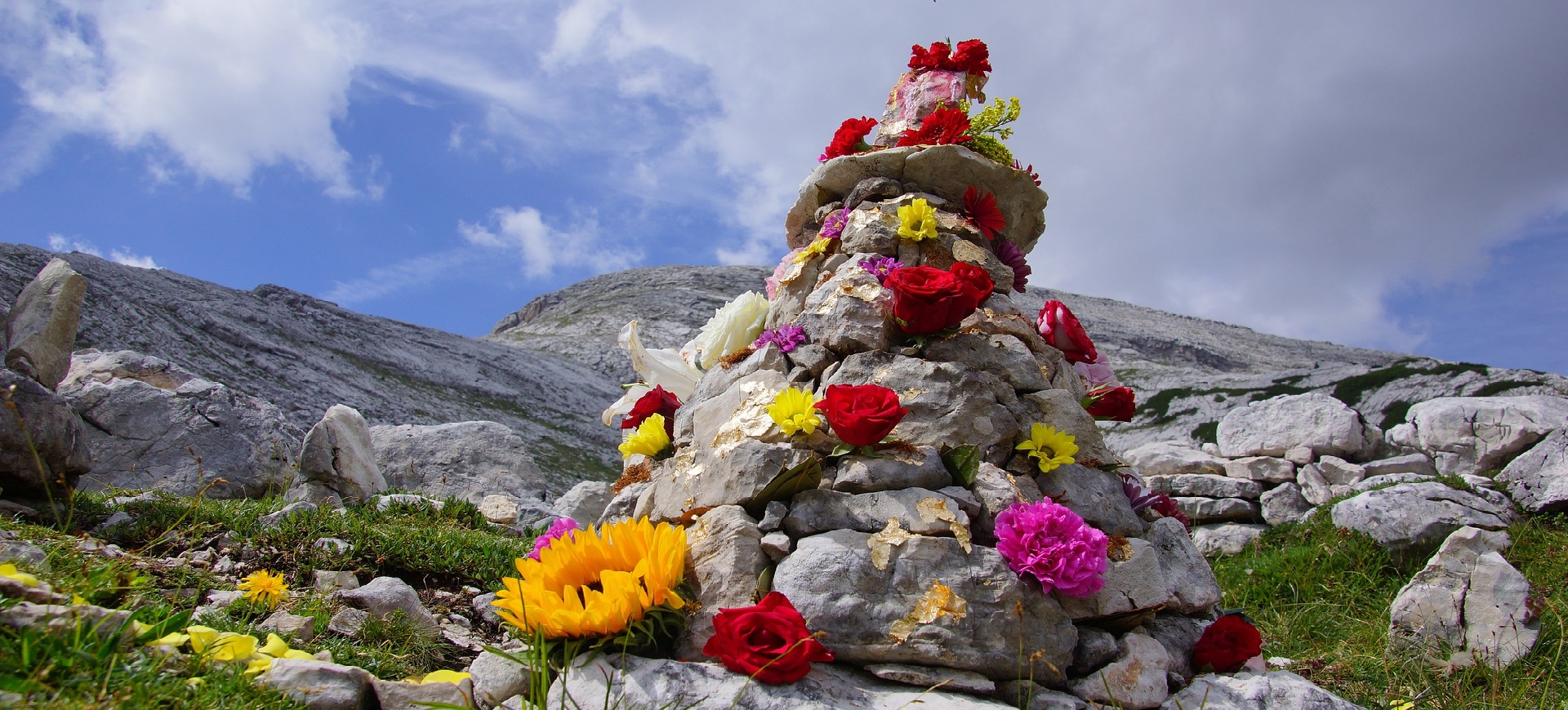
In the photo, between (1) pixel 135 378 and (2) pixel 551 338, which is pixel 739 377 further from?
(2) pixel 551 338

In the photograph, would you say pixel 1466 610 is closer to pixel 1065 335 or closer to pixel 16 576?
pixel 1065 335

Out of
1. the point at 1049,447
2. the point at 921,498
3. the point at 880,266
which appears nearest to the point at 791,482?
the point at 921,498

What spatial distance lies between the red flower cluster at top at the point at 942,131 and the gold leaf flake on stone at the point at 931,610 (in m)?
2.88

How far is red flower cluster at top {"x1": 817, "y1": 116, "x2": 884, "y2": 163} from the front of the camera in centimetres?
527

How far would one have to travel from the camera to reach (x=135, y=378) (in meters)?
10.2

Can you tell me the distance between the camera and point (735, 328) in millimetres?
5012

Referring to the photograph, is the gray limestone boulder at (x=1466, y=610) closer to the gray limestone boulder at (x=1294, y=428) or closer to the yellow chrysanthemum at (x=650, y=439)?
the gray limestone boulder at (x=1294, y=428)

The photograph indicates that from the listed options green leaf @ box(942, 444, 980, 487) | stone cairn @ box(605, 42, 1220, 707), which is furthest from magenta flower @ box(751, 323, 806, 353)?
green leaf @ box(942, 444, 980, 487)

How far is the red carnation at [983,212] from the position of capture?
492cm

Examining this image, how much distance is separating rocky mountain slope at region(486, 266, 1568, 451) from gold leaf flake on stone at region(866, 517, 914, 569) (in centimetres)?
530

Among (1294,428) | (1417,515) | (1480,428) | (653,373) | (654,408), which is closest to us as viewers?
(654,408)

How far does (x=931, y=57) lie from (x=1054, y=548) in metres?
3.74

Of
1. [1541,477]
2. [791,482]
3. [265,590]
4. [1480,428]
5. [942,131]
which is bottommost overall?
[265,590]

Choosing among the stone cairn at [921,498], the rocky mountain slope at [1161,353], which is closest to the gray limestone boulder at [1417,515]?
the rocky mountain slope at [1161,353]
